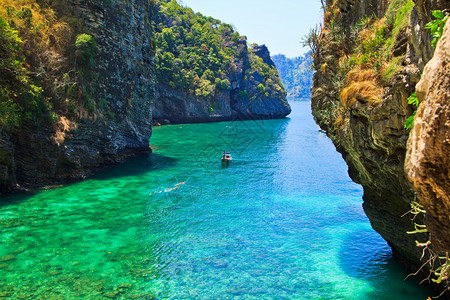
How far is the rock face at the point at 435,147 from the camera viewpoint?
3.96 metres

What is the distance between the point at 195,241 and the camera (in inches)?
669

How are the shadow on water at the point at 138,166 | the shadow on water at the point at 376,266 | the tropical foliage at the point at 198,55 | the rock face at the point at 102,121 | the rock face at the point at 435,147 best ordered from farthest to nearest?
1. the tropical foliage at the point at 198,55
2. the shadow on water at the point at 138,166
3. the rock face at the point at 102,121
4. the shadow on water at the point at 376,266
5. the rock face at the point at 435,147

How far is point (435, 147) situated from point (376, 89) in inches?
270

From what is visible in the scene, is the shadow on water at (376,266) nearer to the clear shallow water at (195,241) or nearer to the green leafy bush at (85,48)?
the clear shallow water at (195,241)

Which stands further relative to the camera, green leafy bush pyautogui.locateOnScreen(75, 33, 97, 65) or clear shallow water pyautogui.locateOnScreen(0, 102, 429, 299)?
green leafy bush pyautogui.locateOnScreen(75, 33, 97, 65)

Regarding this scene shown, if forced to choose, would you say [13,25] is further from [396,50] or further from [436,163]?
[436,163]

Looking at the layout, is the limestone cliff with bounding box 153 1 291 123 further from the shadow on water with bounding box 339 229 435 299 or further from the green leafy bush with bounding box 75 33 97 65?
the shadow on water with bounding box 339 229 435 299

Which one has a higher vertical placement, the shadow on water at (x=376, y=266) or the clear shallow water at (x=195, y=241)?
the clear shallow water at (x=195, y=241)

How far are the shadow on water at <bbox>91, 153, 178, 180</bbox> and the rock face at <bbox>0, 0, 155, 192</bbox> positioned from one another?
944mm

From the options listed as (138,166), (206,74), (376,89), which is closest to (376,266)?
(376,89)

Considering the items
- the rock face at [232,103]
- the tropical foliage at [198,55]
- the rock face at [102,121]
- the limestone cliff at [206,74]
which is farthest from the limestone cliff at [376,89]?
the tropical foliage at [198,55]

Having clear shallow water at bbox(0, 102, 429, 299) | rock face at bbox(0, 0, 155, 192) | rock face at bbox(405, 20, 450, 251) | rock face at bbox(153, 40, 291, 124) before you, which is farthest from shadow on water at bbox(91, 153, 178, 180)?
rock face at bbox(153, 40, 291, 124)

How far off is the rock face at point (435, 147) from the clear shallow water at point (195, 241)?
30.2 feet

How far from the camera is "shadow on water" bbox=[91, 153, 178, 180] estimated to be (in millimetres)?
29422
